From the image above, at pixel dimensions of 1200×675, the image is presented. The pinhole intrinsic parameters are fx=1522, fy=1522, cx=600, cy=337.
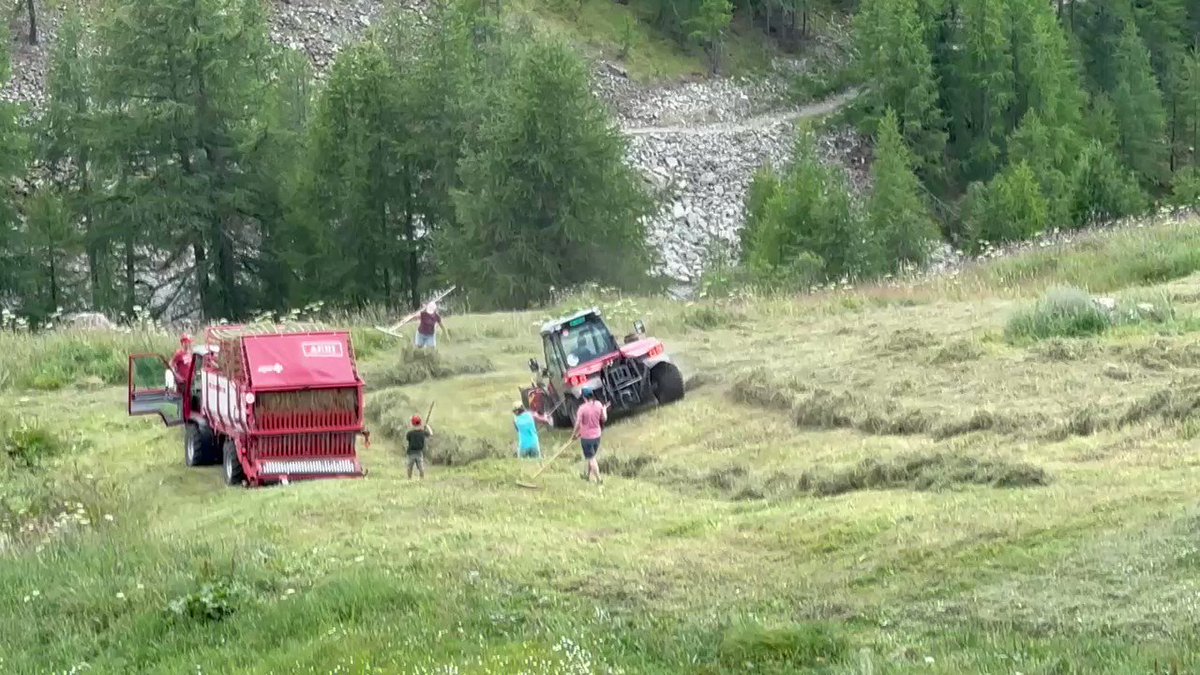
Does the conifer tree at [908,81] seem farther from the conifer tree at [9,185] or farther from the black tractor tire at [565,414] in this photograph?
the black tractor tire at [565,414]

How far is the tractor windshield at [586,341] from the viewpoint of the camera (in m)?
22.4

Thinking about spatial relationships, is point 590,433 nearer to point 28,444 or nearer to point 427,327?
point 28,444

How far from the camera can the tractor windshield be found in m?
22.4

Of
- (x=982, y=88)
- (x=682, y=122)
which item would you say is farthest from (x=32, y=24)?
(x=982, y=88)

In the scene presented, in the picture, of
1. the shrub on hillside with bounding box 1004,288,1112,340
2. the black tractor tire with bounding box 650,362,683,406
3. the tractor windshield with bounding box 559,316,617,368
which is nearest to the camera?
the shrub on hillside with bounding box 1004,288,1112,340

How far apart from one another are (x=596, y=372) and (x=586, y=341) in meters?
0.67

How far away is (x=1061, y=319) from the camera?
73.5 feet

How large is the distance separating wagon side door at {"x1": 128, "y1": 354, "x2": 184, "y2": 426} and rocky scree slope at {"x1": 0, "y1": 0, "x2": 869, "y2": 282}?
32.7 metres

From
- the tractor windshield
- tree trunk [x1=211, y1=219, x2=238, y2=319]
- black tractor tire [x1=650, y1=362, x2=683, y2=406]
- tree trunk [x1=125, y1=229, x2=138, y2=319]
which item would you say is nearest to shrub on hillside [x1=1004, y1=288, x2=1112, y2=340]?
black tractor tire [x1=650, y1=362, x2=683, y2=406]

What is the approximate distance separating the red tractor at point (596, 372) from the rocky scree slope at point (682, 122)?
3329 centimetres

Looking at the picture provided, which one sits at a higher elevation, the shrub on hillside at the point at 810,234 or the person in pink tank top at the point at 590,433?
the shrub on hillside at the point at 810,234

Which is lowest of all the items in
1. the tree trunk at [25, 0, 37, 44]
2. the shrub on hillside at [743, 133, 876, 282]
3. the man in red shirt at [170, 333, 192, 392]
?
the man in red shirt at [170, 333, 192, 392]

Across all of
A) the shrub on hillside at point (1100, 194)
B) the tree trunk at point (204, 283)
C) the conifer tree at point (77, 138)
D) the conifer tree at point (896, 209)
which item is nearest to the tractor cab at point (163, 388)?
the tree trunk at point (204, 283)

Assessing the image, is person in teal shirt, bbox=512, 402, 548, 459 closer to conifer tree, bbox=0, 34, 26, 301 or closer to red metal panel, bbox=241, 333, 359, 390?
red metal panel, bbox=241, 333, 359, 390
